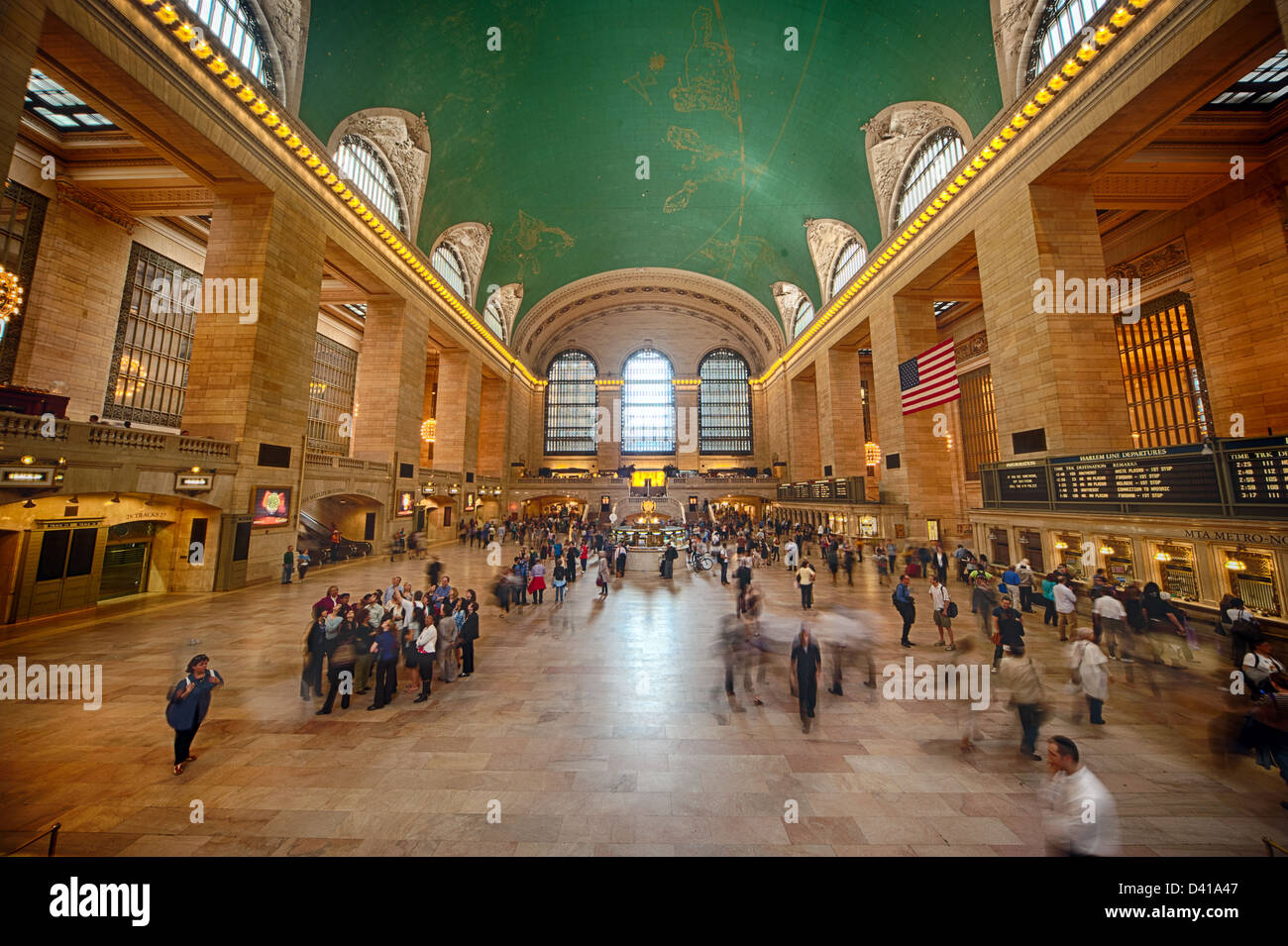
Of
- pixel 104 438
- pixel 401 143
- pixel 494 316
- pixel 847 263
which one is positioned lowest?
pixel 104 438

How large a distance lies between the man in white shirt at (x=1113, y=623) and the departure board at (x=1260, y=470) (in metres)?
2.78

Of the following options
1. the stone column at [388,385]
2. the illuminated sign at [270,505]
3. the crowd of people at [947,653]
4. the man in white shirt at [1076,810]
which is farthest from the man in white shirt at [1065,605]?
the stone column at [388,385]

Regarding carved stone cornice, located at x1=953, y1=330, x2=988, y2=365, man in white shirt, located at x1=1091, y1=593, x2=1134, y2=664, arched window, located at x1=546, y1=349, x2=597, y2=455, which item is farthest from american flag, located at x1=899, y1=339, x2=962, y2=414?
arched window, located at x1=546, y1=349, x2=597, y2=455

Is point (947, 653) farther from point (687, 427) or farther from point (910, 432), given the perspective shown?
point (687, 427)

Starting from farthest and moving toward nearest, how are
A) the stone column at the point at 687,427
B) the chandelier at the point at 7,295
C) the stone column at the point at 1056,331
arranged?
1. the stone column at the point at 687,427
2. the stone column at the point at 1056,331
3. the chandelier at the point at 7,295

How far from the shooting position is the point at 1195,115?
1110cm

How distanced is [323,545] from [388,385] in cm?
658

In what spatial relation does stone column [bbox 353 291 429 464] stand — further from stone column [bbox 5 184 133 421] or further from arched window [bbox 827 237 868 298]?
arched window [bbox 827 237 868 298]

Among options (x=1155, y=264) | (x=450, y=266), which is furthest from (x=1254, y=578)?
(x=450, y=266)

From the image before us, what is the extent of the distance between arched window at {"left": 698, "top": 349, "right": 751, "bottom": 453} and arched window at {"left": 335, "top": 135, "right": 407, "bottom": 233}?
1038 inches

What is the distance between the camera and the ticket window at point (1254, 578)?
261 inches

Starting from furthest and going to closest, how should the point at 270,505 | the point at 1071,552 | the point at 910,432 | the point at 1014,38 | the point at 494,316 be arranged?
the point at 494,316, the point at 910,432, the point at 1014,38, the point at 270,505, the point at 1071,552

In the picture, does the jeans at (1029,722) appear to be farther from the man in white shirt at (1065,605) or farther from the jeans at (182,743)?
the jeans at (182,743)

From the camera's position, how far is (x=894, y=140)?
1753 cm
